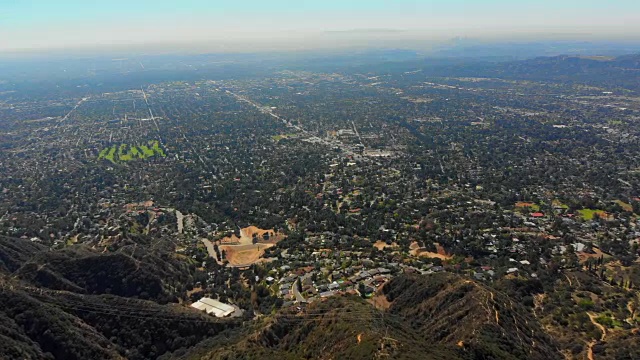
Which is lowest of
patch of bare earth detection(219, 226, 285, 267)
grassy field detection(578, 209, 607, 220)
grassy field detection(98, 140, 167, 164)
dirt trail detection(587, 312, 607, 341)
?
patch of bare earth detection(219, 226, 285, 267)

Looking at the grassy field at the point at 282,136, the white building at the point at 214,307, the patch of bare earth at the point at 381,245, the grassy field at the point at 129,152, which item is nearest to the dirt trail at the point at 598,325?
the patch of bare earth at the point at 381,245

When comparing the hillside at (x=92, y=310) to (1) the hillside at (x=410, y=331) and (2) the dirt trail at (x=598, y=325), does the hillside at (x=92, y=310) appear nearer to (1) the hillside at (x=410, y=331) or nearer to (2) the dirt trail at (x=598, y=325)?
(1) the hillside at (x=410, y=331)

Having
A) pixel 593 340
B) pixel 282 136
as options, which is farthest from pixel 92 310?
pixel 282 136

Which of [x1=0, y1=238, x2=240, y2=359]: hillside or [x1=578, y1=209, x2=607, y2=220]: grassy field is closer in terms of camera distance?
[x1=0, y1=238, x2=240, y2=359]: hillside

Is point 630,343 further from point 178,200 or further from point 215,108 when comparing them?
point 215,108

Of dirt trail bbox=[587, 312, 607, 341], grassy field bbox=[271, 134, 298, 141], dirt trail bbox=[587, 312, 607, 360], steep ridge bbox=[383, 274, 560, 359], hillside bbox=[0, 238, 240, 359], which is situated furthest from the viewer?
grassy field bbox=[271, 134, 298, 141]

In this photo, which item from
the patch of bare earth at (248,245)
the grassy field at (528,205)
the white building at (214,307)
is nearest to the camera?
the white building at (214,307)

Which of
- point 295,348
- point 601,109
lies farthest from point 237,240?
point 601,109

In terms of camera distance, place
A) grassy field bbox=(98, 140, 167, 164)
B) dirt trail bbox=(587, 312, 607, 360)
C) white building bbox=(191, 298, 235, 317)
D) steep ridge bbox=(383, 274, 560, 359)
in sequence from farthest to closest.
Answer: grassy field bbox=(98, 140, 167, 164) < white building bbox=(191, 298, 235, 317) < dirt trail bbox=(587, 312, 607, 360) < steep ridge bbox=(383, 274, 560, 359)

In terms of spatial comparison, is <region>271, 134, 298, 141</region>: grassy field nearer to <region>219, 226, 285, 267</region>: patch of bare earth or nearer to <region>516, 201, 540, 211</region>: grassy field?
<region>219, 226, 285, 267</region>: patch of bare earth

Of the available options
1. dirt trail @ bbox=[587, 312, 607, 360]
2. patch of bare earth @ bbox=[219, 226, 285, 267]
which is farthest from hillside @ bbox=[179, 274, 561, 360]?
patch of bare earth @ bbox=[219, 226, 285, 267]
